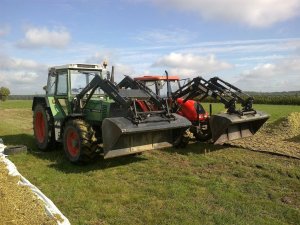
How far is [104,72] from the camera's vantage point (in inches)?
407

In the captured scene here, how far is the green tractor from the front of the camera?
7930 millimetres

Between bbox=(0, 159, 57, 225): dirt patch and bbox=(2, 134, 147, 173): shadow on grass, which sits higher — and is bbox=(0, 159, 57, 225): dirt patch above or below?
above

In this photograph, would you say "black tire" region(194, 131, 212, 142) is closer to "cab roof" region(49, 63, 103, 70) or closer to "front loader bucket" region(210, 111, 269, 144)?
"front loader bucket" region(210, 111, 269, 144)

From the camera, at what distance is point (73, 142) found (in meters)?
8.89

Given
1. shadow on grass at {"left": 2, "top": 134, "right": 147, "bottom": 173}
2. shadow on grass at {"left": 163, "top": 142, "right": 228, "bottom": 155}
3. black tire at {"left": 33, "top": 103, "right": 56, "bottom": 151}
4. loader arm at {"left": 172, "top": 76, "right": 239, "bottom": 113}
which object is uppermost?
loader arm at {"left": 172, "top": 76, "right": 239, "bottom": 113}

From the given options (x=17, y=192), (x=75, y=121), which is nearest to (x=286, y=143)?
(x=75, y=121)

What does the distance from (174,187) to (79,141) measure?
269 cm

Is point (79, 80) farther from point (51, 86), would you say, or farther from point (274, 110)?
point (274, 110)

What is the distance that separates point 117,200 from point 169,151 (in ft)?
13.9

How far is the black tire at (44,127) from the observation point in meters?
10.4

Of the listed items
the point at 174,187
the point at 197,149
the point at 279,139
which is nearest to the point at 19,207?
the point at 174,187

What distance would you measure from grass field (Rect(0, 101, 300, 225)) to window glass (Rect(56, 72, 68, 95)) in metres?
1.69

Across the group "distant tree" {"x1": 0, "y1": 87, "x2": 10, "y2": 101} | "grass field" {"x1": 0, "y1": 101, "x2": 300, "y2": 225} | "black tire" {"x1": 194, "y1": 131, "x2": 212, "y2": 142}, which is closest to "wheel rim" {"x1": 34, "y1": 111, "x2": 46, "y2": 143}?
"grass field" {"x1": 0, "y1": 101, "x2": 300, "y2": 225}

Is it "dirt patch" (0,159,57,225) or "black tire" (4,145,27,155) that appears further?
"black tire" (4,145,27,155)
